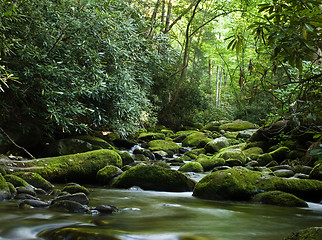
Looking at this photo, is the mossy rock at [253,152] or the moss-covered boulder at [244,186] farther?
the mossy rock at [253,152]

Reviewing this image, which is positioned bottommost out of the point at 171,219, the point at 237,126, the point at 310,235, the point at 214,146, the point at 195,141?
the point at 171,219

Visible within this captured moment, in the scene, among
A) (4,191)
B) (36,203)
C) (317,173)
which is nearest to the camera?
(36,203)

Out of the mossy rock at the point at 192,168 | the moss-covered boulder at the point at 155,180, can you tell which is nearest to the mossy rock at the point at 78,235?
the moss-covered boulder at the point at 155,180

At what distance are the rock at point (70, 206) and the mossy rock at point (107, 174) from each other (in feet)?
8.13

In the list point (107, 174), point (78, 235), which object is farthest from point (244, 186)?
point (78, 235)

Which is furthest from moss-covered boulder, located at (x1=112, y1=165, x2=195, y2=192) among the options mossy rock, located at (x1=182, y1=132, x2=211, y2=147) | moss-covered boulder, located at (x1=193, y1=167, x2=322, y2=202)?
mossy rock, located at (x1=182, y1=132, x2=211, y2=147)

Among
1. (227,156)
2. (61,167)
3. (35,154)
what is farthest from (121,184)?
(227,156)

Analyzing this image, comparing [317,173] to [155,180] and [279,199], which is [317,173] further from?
[155,180]

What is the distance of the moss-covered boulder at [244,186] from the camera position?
5.06 meters

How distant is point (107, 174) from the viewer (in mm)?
6238

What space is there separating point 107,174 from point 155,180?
1155mm

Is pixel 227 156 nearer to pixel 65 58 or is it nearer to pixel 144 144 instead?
pixel 144 144

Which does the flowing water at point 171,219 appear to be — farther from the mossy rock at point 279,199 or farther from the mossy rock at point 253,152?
the mossy rock at point 253,152

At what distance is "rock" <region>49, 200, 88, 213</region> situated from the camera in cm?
361
